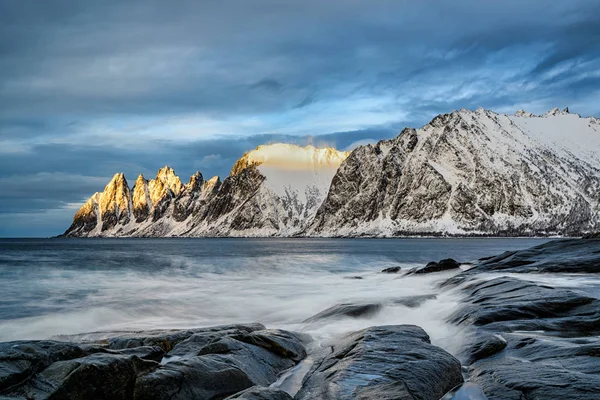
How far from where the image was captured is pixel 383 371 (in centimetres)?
812

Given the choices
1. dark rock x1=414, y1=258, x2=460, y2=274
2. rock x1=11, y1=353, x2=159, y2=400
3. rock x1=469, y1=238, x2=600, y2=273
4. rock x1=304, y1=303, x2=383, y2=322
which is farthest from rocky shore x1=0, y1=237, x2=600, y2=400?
dark rock x1=414, y1=258, x2=460, y2=274

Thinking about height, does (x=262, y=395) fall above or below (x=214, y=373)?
above

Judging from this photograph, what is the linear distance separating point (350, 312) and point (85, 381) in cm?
1122

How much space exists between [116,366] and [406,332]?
6.35 m

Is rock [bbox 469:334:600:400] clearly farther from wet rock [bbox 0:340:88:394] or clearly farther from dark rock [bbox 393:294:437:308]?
dark rock [bbox 393:294:437:308]

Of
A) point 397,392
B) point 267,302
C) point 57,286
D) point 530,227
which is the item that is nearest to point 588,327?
point 397,392

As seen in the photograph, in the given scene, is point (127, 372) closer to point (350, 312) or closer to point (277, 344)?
point (277, 344)

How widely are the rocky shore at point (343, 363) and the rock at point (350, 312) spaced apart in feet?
12.3

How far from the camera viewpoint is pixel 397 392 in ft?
23.5

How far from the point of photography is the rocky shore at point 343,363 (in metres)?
7.48

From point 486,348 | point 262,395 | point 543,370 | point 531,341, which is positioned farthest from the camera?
point 486,348

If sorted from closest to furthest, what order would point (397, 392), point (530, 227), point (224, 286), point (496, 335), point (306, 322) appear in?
point (397, 392), point (496, 335), point (306, 322), point (224, 286), point (530, 227)

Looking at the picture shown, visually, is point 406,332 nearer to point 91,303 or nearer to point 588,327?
point 588,327

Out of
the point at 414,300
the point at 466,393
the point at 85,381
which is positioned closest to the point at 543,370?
the point at 466,393
